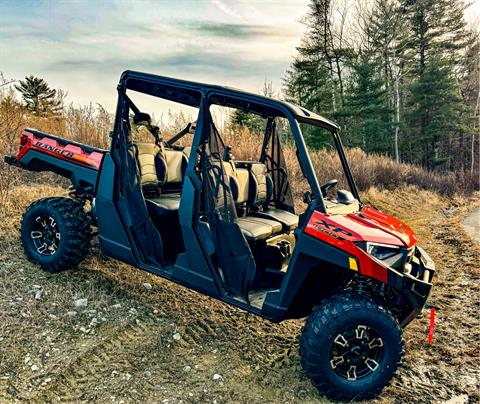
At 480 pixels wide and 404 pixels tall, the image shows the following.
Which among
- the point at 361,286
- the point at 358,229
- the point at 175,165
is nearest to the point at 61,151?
the point at 175,165

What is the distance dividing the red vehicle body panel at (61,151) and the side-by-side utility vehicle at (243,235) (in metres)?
0.01

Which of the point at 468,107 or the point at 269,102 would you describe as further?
the point at 468,107

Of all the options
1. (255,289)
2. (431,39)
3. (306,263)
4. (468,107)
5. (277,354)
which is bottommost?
(277,354)

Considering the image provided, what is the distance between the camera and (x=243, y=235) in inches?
132

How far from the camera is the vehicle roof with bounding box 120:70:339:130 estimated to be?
3186mm

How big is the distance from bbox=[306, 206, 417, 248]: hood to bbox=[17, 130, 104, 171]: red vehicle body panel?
7.44ft

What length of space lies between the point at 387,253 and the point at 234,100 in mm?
1729

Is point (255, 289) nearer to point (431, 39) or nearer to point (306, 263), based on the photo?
point (306, 263)

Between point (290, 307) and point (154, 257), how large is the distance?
1417 millimetres

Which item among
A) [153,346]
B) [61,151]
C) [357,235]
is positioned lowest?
[153,346]

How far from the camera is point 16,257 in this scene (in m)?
4.52

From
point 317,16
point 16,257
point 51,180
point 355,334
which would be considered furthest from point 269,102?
point 317,16

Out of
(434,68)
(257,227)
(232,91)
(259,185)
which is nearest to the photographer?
(232,91)

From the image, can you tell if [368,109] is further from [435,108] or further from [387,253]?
[387,253]
